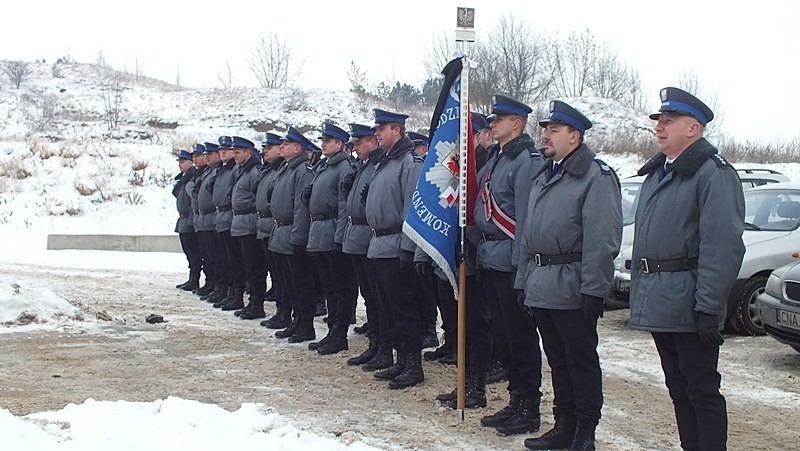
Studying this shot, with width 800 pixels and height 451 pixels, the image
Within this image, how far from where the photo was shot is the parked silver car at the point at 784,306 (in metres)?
7.44

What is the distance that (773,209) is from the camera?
9648 millimetres

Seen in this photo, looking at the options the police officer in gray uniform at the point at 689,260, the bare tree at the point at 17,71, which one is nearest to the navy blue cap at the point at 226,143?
the police officer in gray uniform at the point at 689,260

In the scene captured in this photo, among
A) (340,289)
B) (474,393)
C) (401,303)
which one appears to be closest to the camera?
(474,393)

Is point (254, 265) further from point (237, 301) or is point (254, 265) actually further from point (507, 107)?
point (507, 107)

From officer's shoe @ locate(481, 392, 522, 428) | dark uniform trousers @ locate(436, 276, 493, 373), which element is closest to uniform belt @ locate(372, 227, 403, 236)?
dark uniform trousers @ locate(436, 276, 493, 373)

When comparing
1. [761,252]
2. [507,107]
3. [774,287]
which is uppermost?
[507,107]

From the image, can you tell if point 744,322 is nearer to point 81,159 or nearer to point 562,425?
point 562,425

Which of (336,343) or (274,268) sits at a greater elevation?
(274,268)

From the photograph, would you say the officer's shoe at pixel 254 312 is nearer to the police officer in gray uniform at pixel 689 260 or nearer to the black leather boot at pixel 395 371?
the black leather boot at pixel 395 371

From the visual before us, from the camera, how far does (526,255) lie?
17.4ft

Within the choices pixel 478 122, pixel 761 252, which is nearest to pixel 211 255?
pixel 478 122

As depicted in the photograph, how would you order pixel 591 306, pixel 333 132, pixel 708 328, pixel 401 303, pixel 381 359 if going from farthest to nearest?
pixel 333 132 → pixel 381 359 → pixel 401 303 → pixel 591 306 → pixel 708 328

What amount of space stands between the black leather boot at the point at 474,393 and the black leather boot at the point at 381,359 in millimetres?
1240

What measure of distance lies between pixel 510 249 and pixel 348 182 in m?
2.59
